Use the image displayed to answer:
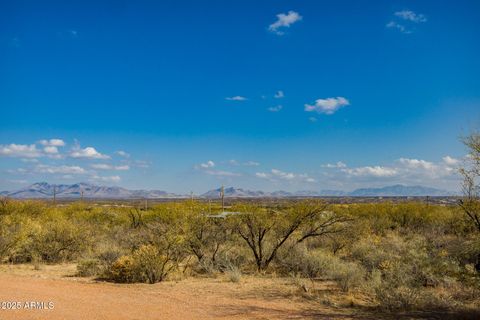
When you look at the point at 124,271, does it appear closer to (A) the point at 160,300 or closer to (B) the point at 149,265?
(B) the point at 149,265

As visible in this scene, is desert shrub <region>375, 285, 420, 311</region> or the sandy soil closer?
the sandy soil

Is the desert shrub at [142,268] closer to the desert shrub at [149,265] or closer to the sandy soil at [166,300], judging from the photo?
the desert shrub at [149,265]

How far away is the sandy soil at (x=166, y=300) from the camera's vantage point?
→ 434 inches

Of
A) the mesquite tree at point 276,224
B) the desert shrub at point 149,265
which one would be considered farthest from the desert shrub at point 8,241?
the mesquite tree at point 276,224

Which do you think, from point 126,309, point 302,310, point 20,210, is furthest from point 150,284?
point 20,210

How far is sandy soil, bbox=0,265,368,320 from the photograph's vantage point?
1102 cm

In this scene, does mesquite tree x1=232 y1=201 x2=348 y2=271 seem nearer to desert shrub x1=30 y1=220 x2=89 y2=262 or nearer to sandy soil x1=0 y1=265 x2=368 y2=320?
sandy soil x1=0 y1=265 x2=368 y2=320

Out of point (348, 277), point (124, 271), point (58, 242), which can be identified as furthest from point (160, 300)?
point (58, 242)

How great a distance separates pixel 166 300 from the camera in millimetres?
12773

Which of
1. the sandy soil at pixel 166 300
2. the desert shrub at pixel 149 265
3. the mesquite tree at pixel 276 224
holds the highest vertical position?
the mesquite tree at pixel 276 224

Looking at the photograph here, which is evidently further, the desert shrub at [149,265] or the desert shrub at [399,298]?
the desert shrub at [149,265]

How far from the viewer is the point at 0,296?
12.2m

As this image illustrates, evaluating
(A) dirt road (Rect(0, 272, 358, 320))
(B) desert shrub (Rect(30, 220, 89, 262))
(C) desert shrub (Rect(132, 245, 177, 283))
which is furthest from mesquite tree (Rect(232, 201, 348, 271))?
(B) desert shrub (Rect(30, 220, 89, 262))

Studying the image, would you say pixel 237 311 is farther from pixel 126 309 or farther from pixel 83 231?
pixel 83 231
